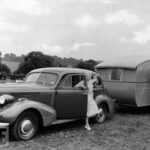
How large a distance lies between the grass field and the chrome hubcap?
0.22 m

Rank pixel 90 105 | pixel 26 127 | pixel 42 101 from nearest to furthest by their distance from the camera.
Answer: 1. pixel 26 127
2. pixel 42 101
3. pixel 90 105

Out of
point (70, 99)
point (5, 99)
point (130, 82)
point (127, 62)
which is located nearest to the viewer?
point (5, 99)

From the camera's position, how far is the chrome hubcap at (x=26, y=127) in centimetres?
592

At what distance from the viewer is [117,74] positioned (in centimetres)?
1077

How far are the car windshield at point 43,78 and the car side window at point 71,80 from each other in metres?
0.28

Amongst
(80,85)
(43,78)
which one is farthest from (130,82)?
(43,78)

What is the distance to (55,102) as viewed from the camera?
6785mm

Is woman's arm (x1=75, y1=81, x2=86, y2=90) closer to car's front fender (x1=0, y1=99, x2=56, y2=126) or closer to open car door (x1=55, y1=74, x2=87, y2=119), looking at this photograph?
open car door (x1=55, y1=74, x2=87, y2=119)

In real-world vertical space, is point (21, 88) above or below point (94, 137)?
above

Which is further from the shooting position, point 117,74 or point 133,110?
point 133,110

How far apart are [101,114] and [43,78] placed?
2.46 m

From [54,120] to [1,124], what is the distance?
4.84 ft

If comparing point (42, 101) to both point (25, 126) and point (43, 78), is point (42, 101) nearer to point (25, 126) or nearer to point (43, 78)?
point (25, 126)

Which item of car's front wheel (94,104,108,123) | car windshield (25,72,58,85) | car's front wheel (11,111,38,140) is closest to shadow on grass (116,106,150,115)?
car's front wheel (94,104,108,123)
